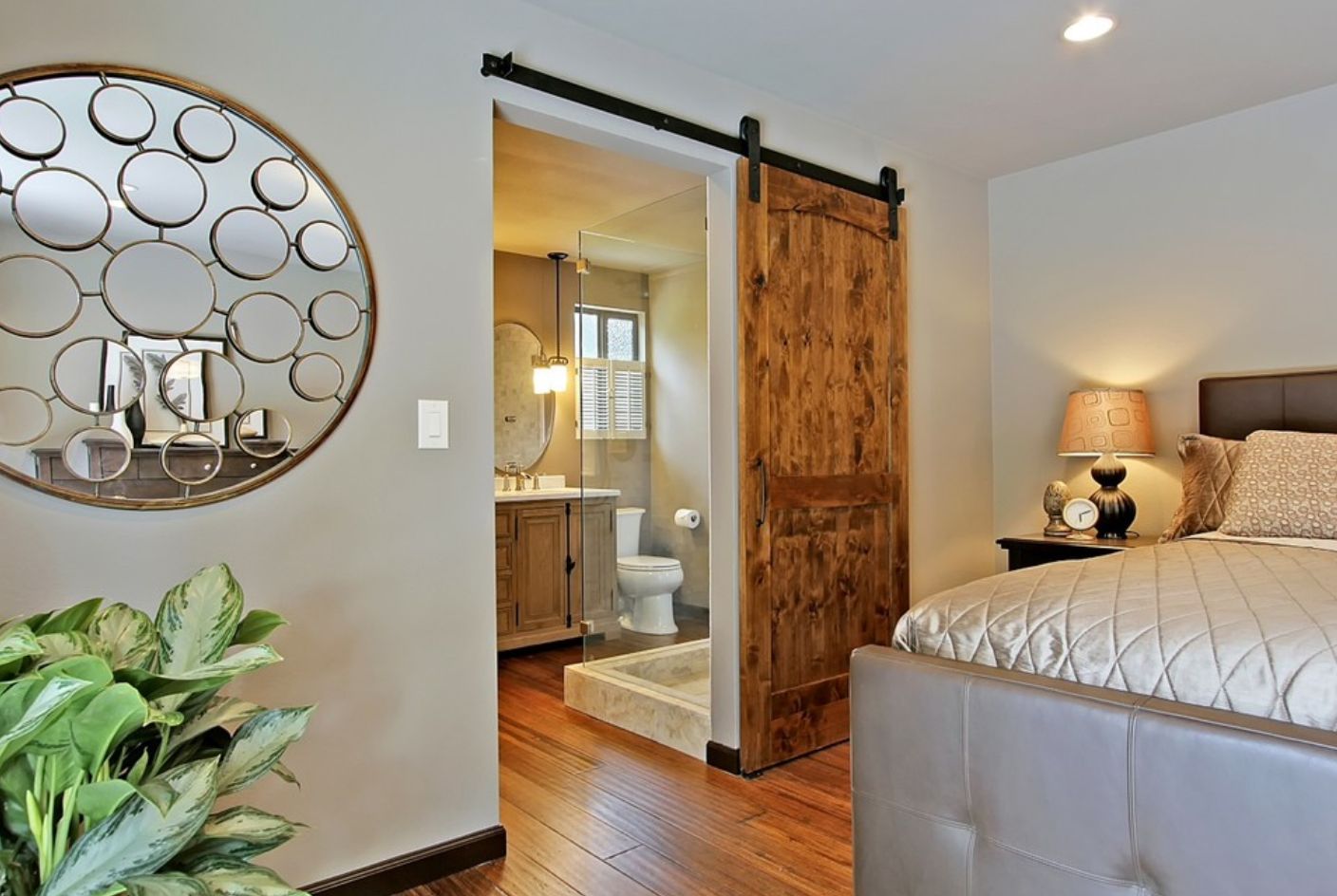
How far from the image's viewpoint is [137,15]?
170 cm

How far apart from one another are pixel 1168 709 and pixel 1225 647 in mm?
147

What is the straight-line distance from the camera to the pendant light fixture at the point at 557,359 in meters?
5.09

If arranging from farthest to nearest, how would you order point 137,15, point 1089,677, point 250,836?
1. point 137,15
2. point 1089,677
3. point 250,836

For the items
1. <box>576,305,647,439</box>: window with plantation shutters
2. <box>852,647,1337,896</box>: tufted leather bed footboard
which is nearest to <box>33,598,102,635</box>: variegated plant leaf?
<box>852,647,1337,896</box>: tufted leather bed footboard

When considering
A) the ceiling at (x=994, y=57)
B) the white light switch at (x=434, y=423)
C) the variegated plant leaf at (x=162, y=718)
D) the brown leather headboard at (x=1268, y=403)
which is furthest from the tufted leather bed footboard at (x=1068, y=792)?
the brown leather headboard at (x=1268, y=403)

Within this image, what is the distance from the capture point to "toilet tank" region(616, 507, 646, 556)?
4.28 metres

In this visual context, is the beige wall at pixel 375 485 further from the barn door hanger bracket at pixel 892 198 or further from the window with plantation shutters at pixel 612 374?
the window with plantation shutters at pixel 612 374

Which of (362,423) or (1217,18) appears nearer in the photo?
(362,423)

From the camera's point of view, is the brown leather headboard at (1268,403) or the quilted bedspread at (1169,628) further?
the brown leather headboard at (1268,403)

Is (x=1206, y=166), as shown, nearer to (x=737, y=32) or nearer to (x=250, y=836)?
(x=737, y=32)

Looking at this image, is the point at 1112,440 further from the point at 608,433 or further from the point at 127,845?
the point at 127,845

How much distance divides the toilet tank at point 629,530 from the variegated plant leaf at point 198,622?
3201mm

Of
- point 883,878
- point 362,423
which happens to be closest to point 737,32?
point 362,423

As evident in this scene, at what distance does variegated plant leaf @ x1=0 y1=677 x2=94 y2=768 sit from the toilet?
3.24m
